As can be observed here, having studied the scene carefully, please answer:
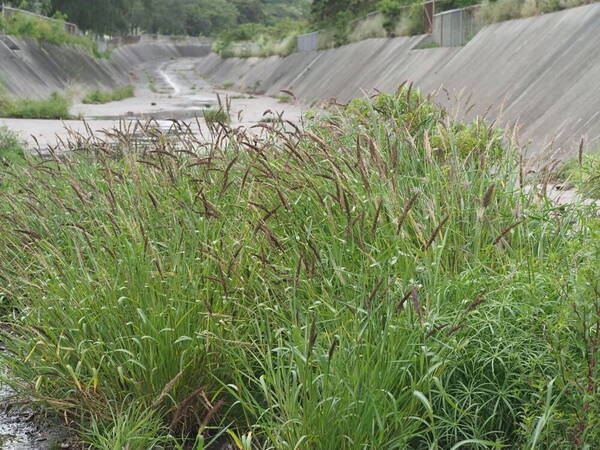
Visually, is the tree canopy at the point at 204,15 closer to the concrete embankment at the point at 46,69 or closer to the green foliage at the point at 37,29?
the concrete embankment at the point at 46,69

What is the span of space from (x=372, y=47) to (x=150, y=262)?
68.1 feet

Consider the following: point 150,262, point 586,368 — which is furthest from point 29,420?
point 586,368

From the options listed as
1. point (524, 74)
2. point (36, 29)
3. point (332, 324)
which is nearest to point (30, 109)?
point (36, 29)

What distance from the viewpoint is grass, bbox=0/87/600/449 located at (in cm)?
248

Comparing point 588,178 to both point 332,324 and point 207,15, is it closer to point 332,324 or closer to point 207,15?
point 332,324

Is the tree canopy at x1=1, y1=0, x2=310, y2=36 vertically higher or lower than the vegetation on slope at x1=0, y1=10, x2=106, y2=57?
lower

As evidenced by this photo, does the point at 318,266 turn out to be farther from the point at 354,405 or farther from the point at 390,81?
the point at 390,81

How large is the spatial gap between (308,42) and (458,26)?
57.9 feet

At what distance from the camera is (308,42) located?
3394 centimetres

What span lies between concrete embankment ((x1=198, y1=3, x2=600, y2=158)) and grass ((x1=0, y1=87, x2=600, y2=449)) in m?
0.80

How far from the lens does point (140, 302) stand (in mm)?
3062

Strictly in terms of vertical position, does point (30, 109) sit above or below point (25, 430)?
below

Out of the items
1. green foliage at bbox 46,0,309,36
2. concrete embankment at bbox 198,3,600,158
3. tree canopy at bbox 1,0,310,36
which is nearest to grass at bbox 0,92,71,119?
concrete embankment at bbox 198,3,600,158

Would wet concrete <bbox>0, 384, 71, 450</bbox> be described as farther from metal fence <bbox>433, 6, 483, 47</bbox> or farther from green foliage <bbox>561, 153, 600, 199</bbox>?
metal fence <bbox>433, 6, 483, 47</bbox>
